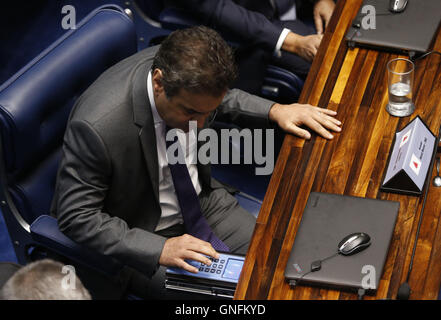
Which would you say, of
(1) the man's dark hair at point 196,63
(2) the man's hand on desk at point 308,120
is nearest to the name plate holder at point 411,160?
(2) the man's hand on desk at point 308,120

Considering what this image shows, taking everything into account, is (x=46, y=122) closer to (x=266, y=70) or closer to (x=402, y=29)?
(x=266, y=70)

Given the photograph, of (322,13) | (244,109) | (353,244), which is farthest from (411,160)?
(322,13)

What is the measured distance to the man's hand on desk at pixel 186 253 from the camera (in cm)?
185

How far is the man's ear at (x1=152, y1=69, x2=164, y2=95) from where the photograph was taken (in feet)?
6.07

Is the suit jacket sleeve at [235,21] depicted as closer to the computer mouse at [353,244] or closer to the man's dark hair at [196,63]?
the man's dark hair at [196,63]

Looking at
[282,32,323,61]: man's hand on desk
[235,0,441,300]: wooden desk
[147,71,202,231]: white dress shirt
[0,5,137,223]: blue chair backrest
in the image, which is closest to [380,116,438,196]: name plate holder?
[235,0,441,300]: wooden desk

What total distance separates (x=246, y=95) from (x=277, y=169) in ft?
1.27

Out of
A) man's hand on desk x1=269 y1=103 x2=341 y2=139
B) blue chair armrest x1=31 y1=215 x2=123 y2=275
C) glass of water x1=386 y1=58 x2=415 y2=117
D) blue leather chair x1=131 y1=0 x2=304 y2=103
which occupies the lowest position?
blue chair armrest x1=31 y1=215 x2=123 y2=275

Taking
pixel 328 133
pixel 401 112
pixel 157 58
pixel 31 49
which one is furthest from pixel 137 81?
pixel 31 49

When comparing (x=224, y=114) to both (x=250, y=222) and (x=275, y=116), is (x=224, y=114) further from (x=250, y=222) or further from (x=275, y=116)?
(x=250, y=222)

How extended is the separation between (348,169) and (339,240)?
282 millimetres

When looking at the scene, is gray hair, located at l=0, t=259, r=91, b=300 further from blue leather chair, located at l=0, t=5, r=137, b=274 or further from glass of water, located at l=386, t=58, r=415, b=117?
glass of water, located at l=386, t=58, r=415, b=117

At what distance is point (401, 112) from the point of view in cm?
209

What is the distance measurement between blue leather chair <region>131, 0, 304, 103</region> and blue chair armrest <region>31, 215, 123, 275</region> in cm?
106
